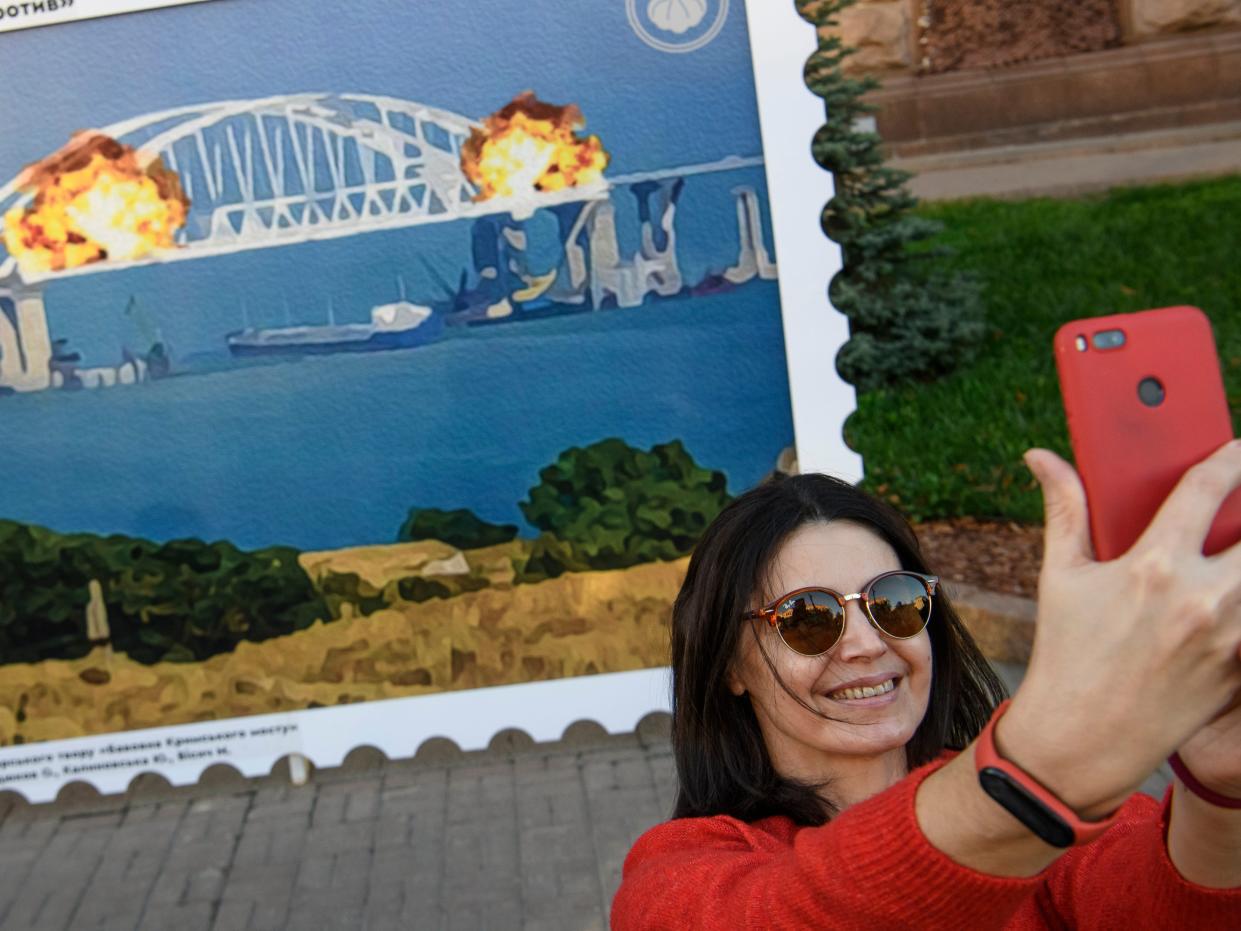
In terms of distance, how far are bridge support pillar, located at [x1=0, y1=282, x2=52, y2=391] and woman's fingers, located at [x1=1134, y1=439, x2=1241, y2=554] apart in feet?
13.5

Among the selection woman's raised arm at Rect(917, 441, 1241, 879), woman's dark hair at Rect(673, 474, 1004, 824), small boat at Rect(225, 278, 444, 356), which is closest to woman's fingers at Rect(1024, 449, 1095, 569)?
woman's raised arm at Rect(917, 441, 1241, 879)

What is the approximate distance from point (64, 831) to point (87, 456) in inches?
49.6

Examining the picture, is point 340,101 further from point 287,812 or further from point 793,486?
point 793,486

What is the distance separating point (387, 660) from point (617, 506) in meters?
0.87

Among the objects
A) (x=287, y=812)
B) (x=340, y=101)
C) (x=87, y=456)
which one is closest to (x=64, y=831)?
(x=287, y=812)

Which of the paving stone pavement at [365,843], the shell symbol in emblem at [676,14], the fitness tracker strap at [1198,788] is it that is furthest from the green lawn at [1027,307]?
the fitness tracker strap at [1198,788]

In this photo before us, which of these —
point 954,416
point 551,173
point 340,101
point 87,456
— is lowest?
point 954,416

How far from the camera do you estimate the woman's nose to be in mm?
1688

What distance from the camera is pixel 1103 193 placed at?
8.70 metres

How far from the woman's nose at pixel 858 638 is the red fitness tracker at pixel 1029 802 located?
0.81 meters

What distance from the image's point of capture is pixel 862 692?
1725 mm

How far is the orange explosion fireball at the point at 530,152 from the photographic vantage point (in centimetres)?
426

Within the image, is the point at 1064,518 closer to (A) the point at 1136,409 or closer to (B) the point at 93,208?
(A) the point at 1136,409

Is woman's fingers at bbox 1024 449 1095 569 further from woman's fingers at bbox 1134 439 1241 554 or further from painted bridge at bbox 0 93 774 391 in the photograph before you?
painted bridge at bbox 0 93 774 391
